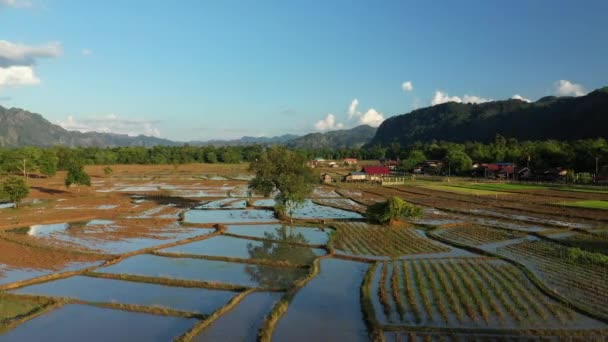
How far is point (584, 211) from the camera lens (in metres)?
41.9

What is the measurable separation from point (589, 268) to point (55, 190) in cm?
7171

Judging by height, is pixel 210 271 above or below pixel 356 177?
below

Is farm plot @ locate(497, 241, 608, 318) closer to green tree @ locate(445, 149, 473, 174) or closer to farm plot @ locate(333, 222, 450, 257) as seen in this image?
farm plot @ locate(333, 222, 450, 257)

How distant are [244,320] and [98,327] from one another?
5.62 metres

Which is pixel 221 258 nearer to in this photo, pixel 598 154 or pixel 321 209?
pixel 321 209

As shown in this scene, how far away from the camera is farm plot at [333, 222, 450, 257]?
27312 millimetres

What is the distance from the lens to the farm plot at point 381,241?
2731 cm

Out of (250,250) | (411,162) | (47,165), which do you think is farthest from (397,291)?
(411,162)

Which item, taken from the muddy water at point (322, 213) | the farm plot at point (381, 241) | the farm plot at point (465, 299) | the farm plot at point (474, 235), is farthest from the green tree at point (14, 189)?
the farm plot at point (474, 235)

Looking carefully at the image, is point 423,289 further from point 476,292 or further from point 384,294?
point 476,292

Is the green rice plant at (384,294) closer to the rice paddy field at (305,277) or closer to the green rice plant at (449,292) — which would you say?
the rice paddy field at (305,277)

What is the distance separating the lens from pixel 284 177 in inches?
1578

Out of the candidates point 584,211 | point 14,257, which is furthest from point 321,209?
point 14,257

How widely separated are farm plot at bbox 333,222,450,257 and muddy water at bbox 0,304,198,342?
13.7 metres
